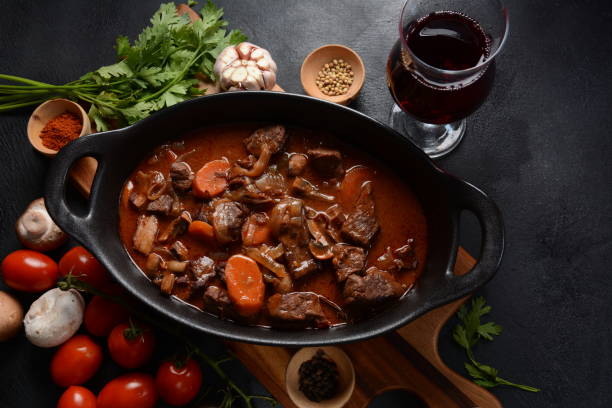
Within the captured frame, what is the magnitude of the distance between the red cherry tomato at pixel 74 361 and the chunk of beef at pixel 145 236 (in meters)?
0.80

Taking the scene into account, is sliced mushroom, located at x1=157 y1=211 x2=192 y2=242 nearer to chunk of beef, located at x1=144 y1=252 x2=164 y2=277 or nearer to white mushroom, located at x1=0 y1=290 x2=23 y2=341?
chunk of beef, located at x1=144 y1=252 x2=164 y2=277

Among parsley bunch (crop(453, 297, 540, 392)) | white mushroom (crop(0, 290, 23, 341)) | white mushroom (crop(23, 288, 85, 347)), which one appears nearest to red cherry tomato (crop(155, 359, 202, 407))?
white mushroom (crop(23, 288, 85, 347))

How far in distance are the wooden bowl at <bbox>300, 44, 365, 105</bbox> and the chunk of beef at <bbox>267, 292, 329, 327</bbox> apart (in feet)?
4.54

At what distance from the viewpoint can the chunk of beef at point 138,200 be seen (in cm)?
352

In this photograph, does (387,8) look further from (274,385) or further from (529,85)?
(274,385)

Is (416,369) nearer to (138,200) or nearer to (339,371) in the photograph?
(339,371)

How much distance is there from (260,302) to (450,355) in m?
1.38

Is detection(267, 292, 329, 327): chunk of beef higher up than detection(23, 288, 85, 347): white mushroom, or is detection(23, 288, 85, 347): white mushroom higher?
detection(267, 292, 329, 327): chunk of beef

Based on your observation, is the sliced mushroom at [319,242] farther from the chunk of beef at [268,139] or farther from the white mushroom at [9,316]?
the white mushroom at [9,316]

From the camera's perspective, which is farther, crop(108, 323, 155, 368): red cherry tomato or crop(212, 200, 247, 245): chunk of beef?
crop(108, 323, 155, 368): red cherry tomato

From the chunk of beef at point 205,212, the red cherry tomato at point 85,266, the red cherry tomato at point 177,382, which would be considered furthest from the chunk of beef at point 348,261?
the red cherry tomato at point 85,266

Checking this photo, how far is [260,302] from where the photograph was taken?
→ 11.1 feet

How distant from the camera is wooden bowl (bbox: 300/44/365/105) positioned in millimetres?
3904

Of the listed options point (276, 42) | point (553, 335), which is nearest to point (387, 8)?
point (276, 42)
